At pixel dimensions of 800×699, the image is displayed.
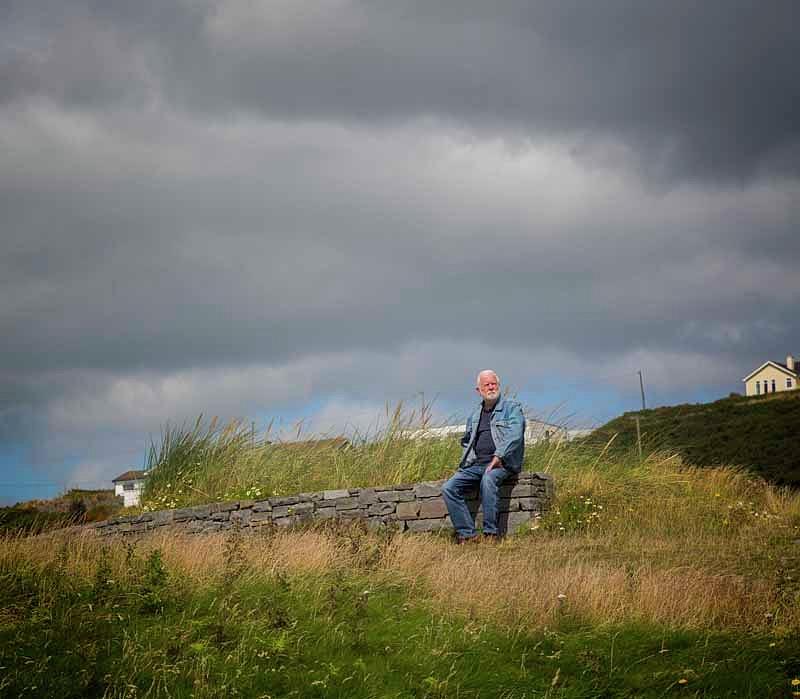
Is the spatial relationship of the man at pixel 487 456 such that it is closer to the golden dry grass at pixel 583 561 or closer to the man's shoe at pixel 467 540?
the man's shoe at pixel 467 540

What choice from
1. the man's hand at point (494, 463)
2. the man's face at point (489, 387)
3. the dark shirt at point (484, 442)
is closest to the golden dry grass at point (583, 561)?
the man's hand at point (494, 463)

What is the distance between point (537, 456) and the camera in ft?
45.4

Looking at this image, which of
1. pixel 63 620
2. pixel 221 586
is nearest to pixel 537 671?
A: pixel 221 586

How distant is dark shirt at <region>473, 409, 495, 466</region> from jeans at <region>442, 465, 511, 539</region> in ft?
0.38

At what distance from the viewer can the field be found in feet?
16.5

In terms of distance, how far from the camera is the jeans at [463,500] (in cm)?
1080

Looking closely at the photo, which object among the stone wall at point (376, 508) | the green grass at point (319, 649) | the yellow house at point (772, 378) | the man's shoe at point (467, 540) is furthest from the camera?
the yellow house at point (772, 378)

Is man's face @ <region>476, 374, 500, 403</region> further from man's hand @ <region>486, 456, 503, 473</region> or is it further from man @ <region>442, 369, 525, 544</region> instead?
man's hand @ <region>486, 456, 503, 473</region>

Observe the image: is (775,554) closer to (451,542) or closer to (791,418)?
(451,542)

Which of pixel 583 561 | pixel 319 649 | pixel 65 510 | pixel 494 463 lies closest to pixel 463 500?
pixel 494 463

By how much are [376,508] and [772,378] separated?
113 ft

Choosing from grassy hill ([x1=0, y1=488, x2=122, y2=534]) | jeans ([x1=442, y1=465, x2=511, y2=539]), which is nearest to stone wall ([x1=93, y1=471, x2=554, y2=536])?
jeans ([x1=442, y1=465, x2=511, y2=539])

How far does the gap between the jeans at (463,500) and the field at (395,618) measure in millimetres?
769

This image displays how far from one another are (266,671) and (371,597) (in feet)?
5.99
